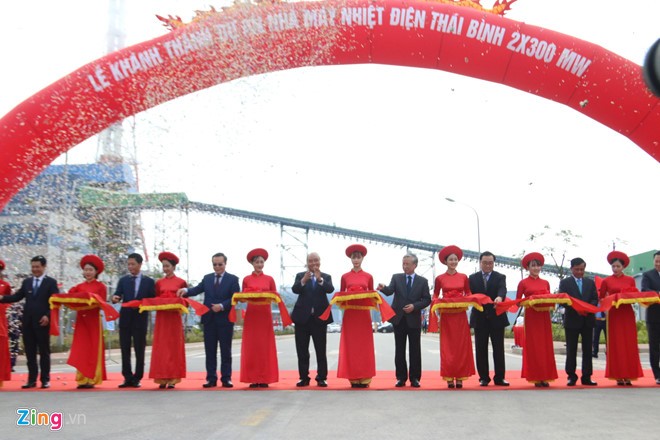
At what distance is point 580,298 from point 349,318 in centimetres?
313

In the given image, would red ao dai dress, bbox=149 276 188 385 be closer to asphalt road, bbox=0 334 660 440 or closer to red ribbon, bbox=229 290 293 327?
asphalt road, bbox=0 334 660 440

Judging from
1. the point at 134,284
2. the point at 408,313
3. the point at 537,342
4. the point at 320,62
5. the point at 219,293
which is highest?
the point at 320,62

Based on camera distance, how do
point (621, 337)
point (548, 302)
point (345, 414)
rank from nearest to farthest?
point (345, 414)
point (548, 302)
point (621, 337)

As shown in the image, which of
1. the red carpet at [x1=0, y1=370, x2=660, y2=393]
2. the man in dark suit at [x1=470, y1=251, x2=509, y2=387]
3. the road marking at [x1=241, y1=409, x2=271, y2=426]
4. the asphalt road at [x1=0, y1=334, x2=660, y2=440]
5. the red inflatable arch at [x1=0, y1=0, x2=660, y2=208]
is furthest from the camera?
the red inflatable arch at [x1=0, y1=0, x2=660, y2=208]

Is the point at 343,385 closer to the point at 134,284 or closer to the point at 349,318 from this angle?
the point at 349,318

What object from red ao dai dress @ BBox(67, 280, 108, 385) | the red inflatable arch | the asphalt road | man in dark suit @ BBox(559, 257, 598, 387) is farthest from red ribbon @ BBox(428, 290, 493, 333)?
red ao dai dress @ BBox(67, 280, 108, 385)

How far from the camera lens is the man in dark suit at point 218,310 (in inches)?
386

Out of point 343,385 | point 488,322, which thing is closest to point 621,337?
point 488,322

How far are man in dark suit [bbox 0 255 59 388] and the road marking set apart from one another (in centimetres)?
425

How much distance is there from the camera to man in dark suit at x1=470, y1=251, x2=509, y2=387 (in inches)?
385

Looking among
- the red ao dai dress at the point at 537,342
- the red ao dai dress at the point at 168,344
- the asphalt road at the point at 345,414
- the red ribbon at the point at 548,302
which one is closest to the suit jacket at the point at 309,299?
the asphalt road at the point at 345,414

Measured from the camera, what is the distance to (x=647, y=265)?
63.7 meters

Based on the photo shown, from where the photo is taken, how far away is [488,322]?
9992mm

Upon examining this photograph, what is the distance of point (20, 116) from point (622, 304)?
846cm
